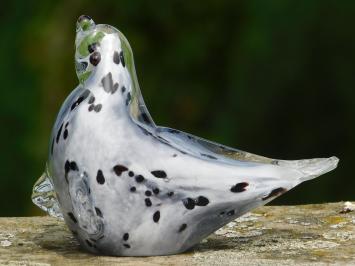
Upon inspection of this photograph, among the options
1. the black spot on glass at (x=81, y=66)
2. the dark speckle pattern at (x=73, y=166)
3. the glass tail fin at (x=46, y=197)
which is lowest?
the glass tail fin at (x=46, y=197)

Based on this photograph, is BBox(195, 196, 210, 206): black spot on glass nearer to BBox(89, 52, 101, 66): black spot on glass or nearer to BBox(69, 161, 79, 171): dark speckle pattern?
BBox(69, 161, 79, 171): dark speckle pattern

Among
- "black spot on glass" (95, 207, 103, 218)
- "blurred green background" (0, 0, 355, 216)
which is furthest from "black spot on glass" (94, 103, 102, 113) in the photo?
"blurred green background" (0, 0, 355, 216)

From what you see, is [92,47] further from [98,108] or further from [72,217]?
[72,217]

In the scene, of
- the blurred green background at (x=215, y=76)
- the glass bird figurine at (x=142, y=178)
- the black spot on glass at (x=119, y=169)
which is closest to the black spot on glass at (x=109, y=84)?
the glass bird figurine at (x=142, y=178)

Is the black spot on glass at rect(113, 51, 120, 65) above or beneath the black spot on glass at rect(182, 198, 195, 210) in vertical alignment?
above

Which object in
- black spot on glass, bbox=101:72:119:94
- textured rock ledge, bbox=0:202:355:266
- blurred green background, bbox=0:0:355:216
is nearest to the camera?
textured rock ledge, bbox=0:202:355:266

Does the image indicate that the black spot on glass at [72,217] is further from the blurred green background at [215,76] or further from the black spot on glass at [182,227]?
the blurred green background at [215,76]
